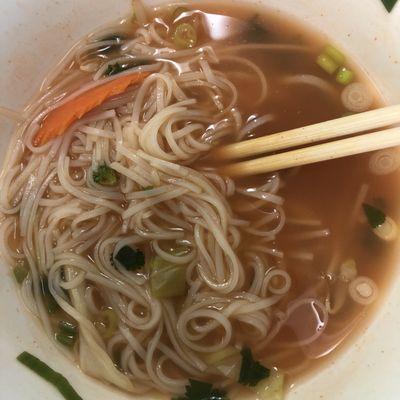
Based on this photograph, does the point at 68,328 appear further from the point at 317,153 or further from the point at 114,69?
the point at 317,153

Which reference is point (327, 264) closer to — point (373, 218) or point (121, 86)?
point (373, 218)

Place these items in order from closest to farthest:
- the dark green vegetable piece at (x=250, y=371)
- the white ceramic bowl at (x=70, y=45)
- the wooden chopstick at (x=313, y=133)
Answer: the wooden chopstick at (x=313, y=133)
the white ceramic bowl at (x=70, y=45)
the dark green vegetable piece at (x=250, y=371)

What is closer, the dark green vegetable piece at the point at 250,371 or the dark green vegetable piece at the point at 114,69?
the dark green vegetable piece at the point at 250,371

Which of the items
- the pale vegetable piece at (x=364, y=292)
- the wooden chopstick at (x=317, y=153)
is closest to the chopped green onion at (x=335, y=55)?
the wooden chopstick at (x=317, y=153)

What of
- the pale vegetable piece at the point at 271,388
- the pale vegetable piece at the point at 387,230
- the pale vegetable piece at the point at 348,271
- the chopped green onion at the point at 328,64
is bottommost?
the pale vegetable piece at the point at 271,388

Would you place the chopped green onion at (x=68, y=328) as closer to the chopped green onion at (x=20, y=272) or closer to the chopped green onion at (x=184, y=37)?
the chopped green onion at (x=20, y=272)

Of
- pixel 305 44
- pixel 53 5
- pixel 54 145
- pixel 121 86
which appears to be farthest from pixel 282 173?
pixel 53 5

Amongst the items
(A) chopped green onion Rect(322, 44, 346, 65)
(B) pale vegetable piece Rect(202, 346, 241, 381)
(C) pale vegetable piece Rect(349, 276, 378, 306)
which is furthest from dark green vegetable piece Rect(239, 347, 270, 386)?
(A) chopped green onion Rect(322, 44, 346, 65)
